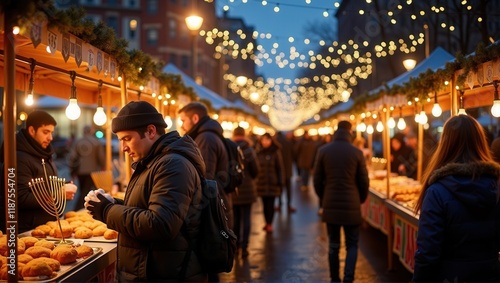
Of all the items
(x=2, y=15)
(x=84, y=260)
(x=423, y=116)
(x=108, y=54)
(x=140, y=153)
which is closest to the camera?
(x=2, y=15)

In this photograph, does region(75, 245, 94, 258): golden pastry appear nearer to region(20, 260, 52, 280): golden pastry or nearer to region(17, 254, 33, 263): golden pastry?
region(17, 254, 33, 263): golden pastry

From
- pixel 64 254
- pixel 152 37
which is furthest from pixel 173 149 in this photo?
pixel 152 37

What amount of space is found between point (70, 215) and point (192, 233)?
3.49 meters

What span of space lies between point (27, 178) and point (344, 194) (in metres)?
4.06

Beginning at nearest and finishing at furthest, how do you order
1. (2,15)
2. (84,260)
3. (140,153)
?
(2,15), (140,153), (84,260)

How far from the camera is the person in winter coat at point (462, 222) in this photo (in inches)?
157

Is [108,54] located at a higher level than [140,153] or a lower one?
higher

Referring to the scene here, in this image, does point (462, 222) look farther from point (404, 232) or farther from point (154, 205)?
point (404, 232)

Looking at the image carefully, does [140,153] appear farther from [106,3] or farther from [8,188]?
[106,3]

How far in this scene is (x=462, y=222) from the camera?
→ 400 centimetres

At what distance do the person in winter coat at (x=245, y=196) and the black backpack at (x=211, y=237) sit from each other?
6453 mm

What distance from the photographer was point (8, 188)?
375cm

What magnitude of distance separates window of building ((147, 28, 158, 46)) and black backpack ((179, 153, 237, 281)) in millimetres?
61864

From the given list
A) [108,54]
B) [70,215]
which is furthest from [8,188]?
[70,215]
